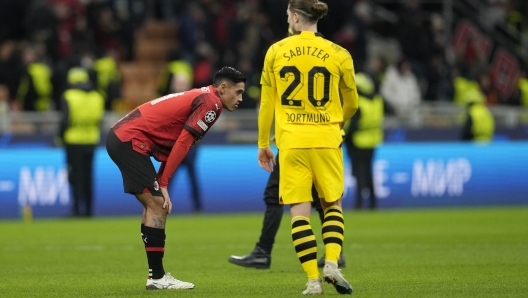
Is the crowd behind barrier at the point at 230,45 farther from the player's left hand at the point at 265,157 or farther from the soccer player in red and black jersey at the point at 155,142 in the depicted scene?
the player's left hand at the point at 265,157

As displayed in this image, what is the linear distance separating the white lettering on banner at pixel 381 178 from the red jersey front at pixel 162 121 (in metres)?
11.6

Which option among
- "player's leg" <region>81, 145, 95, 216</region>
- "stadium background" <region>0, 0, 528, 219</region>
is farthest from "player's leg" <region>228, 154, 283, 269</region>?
"stadium background" <region>0, 0, 528, 219</region>

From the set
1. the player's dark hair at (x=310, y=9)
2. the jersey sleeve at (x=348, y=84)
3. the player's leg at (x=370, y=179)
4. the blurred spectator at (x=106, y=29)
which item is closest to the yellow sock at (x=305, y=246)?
the jersey sleeve at (x=348, y=84)

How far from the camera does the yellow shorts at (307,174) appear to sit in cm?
845

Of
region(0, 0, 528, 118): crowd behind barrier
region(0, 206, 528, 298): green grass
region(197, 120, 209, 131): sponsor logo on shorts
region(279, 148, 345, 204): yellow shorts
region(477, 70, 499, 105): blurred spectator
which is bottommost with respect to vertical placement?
region(0, 206, 528, 298): green grass

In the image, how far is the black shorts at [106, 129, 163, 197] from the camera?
892cm

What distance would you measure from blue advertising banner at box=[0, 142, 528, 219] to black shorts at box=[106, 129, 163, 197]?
10200 millimetres

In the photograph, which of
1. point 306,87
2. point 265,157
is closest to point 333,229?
point 265,157

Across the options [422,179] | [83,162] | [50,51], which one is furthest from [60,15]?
[422,179]

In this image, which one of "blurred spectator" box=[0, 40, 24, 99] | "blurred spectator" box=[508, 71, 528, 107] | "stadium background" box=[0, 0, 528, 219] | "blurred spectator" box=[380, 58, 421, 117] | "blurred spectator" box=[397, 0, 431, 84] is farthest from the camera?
"blurred spectator" box=[397, 0, 431, 84]

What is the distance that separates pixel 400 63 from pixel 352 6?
8.62 feet

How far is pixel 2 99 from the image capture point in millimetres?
21578

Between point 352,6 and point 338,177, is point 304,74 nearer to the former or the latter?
point 338,177

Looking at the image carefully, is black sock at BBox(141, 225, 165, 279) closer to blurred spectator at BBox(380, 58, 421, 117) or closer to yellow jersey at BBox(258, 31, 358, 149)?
yellow jersey at BBox(258, 31, 358, 149)
